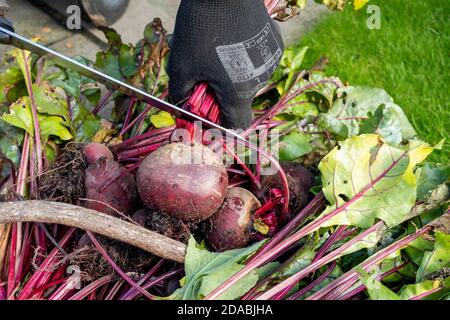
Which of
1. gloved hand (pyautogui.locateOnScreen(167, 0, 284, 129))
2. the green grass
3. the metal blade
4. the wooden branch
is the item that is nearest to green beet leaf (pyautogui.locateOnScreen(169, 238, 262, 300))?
the wooden branch

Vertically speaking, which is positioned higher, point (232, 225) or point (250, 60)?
point (250, 60)

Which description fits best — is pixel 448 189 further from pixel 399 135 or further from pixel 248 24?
pixel 248 24

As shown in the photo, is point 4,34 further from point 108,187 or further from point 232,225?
point 232,225

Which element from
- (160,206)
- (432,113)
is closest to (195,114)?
(160,206)

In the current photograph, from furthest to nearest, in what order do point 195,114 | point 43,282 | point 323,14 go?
point 323,14
point 195,114
point 43,282

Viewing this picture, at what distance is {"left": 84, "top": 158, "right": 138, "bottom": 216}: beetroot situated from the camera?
1780 mm

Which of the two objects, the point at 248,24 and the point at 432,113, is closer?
the point at 248,24

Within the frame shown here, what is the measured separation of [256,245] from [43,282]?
2.15 feet

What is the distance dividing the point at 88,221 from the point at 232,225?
447 millimetres

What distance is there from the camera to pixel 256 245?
1.66 m

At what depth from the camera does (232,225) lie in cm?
176
